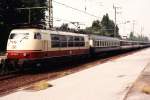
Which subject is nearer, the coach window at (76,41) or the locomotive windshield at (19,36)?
the locomotive windshield at (19,36)

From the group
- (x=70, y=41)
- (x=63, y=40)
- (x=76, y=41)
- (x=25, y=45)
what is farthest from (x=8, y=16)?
(x=25, y=45)

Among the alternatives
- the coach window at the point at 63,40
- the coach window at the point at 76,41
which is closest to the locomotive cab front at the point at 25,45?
the coach window at the point at 63,40

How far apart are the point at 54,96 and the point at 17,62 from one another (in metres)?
10.0

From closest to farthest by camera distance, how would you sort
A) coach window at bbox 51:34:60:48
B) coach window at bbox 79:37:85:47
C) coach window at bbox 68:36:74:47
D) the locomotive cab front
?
the locomotive cab front
coach window at bbox 51:34:60:48
coach window at bbox 68:36:74:47
coach window at bbox 79:37:85:47

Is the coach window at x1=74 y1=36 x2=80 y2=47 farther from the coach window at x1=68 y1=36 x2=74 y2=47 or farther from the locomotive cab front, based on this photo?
the locomotive cab front

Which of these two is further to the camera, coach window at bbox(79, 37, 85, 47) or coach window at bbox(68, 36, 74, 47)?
coach window at bbox(79, 37, 85, 47)

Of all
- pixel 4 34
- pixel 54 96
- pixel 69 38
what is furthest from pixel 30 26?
pixel 4 34

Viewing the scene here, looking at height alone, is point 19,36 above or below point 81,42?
above

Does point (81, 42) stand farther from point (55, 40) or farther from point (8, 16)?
point (8, 16)

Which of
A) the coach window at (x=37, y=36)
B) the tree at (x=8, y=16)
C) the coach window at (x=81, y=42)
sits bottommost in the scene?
the coach window at (x=81, y=42)

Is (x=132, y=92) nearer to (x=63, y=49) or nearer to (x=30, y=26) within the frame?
(x=30, y=26)

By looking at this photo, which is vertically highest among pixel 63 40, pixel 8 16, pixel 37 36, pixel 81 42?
pixel 8 16

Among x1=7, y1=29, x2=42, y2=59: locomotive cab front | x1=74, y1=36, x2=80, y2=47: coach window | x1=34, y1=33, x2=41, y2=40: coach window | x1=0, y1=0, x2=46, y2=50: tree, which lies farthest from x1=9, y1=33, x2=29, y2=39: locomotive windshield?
x1=0, y1=0, x2=46, y2=50: tree

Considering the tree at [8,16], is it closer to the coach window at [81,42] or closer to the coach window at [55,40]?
the coach window at [81,42]
